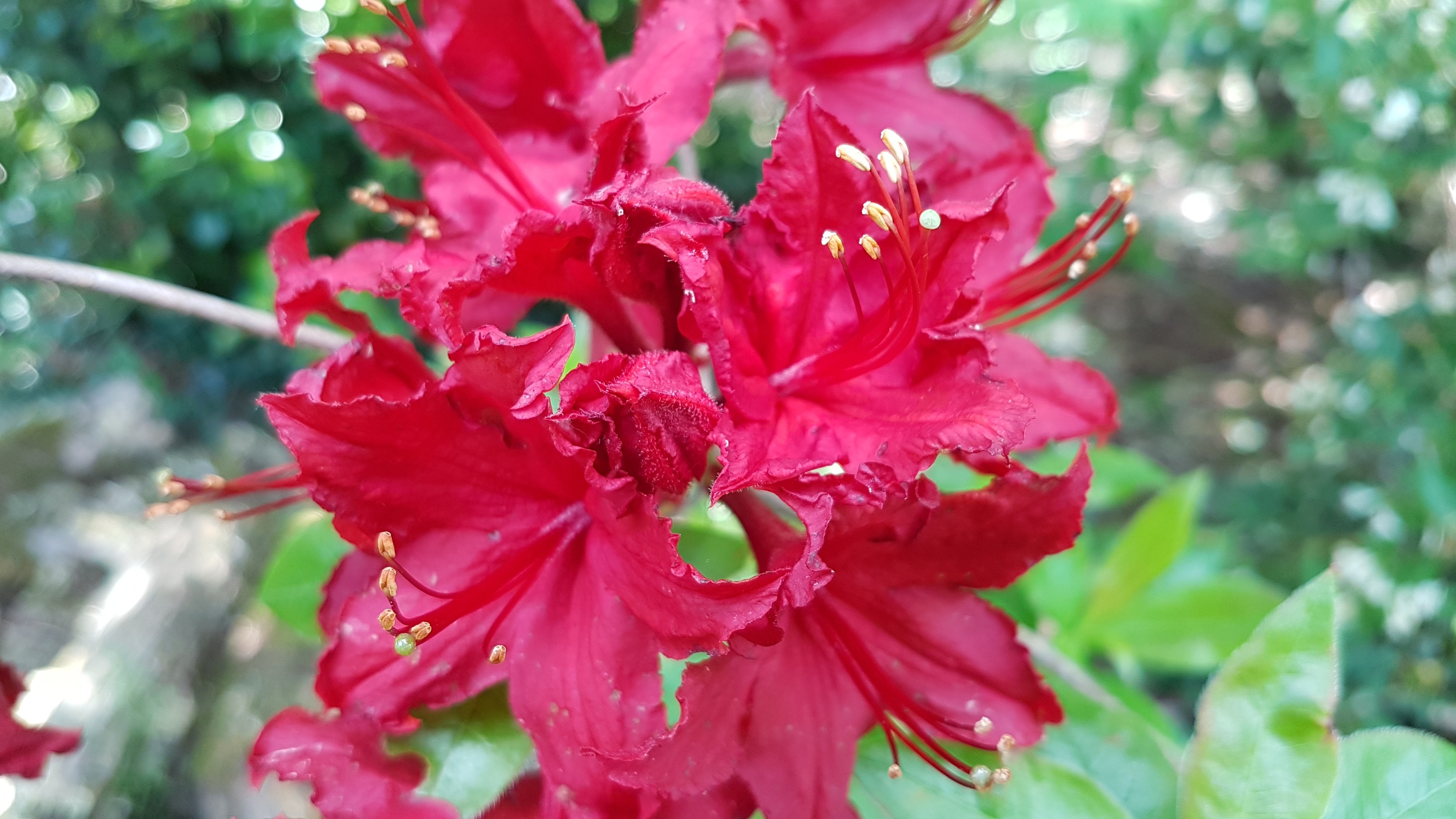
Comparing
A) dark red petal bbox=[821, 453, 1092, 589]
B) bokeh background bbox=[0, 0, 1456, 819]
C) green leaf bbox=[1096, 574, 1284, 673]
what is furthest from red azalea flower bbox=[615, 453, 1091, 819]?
green leaf bbox=[1096, 574, 1284, 673]

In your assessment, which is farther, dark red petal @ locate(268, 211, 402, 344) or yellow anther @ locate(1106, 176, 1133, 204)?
yellow anther @ locate(1106, 176, 1133, 204)

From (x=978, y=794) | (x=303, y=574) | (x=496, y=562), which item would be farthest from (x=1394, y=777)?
(x=303, y=574)

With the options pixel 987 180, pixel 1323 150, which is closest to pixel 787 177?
pixel 987 180

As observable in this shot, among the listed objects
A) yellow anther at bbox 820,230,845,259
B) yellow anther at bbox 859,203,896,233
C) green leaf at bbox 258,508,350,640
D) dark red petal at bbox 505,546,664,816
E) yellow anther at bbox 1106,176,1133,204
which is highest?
yellow anther at bbox 859,203,896,233

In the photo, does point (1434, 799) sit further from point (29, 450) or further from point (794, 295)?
point (29, 450)

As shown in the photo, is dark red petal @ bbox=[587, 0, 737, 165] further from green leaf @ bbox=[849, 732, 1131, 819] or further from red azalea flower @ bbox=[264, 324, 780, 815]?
green leaf @ bbox=[849, 732, 1131, 819]

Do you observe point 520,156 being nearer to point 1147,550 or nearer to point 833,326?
point 833,326
